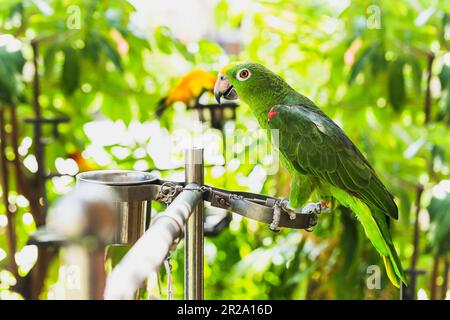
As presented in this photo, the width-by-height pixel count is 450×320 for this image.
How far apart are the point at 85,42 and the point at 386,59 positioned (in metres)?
0.58

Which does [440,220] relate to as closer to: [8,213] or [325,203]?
[325,203]

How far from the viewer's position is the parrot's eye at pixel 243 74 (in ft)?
1.93

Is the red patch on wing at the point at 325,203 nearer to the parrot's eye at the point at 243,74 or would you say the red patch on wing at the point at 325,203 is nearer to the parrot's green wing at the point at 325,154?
the parrot's green wing at the point at 325,154

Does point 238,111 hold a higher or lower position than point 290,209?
higher

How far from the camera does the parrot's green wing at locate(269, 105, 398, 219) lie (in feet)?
1.78

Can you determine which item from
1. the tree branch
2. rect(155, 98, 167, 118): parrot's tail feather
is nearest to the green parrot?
rect(155, 98, 167, 118): parrot's tail feather

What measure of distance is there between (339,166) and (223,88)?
0.46ft

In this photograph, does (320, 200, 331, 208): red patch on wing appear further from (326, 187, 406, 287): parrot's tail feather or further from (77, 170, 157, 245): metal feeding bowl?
(77, 170, 157, 245): metal feeding bowl

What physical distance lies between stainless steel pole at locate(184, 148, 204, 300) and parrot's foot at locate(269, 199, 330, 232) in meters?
0.06

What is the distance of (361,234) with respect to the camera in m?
1.09

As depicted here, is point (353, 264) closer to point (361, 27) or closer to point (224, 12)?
point (361, 27)

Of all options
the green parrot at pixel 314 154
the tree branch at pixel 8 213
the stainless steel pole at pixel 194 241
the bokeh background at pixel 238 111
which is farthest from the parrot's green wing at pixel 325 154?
the tree branch at pixel 8 213

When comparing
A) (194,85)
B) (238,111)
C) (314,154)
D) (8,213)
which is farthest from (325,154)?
(8,213)

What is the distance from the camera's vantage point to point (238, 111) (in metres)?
1.25
